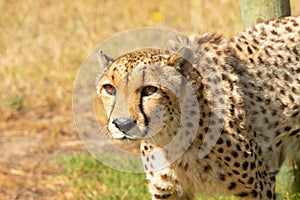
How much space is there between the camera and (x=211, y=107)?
4.15 metres

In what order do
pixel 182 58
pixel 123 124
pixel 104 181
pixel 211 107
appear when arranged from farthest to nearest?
pixel 104 181 → pixel 211 107 → pixel 182 58 → pixel 123 124

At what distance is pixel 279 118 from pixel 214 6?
4.69 meters

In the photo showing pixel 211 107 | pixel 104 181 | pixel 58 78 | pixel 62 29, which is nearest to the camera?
pixel 211 107

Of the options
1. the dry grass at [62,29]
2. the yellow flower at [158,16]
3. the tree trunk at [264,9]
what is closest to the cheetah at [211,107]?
the tree trunk at [264,9]

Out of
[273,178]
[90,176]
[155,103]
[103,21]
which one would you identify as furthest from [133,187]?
[103,21]

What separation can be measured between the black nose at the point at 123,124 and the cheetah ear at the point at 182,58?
43 centimetres

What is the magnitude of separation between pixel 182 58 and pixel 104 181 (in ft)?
6.22

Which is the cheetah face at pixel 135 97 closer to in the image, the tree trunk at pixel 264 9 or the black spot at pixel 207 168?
the black spot at pixel 207 168

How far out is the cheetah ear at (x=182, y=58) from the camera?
3988 mm

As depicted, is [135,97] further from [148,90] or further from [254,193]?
[254,193]

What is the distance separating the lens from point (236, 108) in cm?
424

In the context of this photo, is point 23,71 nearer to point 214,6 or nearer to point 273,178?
point 214,6

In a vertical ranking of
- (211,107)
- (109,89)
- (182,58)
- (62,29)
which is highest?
(62,29)

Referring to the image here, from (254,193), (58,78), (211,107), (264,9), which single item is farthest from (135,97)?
(58,78)
